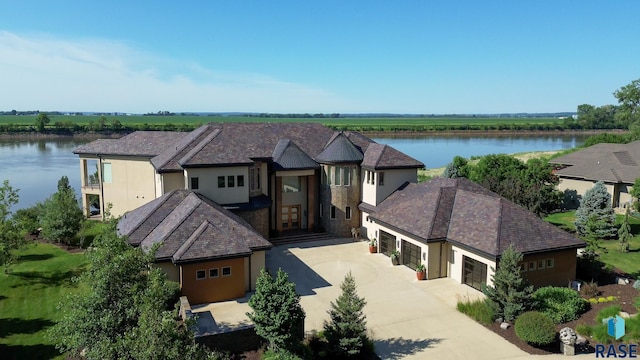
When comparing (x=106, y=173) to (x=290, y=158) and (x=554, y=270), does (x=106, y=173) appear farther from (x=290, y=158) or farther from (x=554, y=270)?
(x=554, y=270)

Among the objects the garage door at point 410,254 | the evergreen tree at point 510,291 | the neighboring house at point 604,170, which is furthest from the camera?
the neighboring house at point 604,170

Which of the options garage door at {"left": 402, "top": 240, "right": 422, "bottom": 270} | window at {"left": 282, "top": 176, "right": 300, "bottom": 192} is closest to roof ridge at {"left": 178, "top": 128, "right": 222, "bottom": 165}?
window at {"left": 282, "top": 176, "right": 300, "bottom": 192}

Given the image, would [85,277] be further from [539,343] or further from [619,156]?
[619,156]

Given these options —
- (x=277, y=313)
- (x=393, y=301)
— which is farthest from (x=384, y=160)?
(x=277, y=313)

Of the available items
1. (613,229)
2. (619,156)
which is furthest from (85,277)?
(619,156)

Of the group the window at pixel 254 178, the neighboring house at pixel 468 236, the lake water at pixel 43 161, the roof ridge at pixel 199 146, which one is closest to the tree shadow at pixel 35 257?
the roof ridge at pixel 199 146

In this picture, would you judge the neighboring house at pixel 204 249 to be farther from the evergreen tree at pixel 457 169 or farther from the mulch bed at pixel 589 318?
the evergreen tree at pixel 457 169
